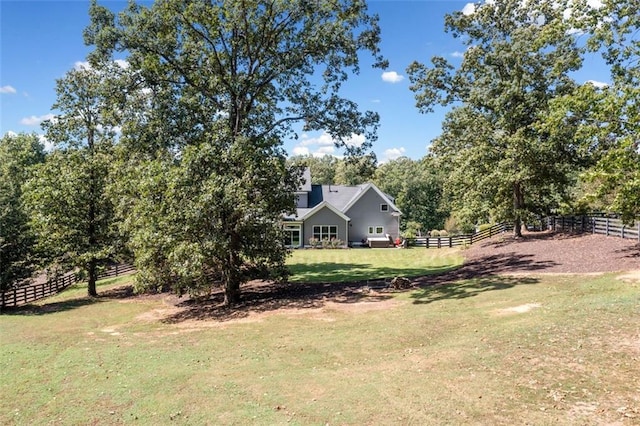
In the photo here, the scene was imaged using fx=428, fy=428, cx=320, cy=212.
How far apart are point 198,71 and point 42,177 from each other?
12.0 metres

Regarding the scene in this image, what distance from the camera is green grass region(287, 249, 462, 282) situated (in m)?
26.1

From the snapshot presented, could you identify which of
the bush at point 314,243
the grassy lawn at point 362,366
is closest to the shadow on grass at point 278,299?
the grassy lawn at point 362,366

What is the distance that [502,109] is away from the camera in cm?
2845

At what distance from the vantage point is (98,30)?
A: 20.1 m

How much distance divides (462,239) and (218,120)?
27.6 m

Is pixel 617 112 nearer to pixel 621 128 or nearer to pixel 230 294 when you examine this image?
pixel 621 128

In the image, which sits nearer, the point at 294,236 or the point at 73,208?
the point at 73,208

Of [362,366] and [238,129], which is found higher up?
[238,129]

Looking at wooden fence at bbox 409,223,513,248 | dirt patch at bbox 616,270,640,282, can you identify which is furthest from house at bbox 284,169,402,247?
dirt patch at bbox 616,270,640,282

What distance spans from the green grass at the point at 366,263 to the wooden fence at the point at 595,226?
765 cm

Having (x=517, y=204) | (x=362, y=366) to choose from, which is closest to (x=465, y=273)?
(x=517, y=204)

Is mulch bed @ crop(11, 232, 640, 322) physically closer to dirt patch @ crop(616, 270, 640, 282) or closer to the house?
dirt patch @ crop(616, 270, 640, 282)

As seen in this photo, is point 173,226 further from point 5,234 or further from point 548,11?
point 548,11

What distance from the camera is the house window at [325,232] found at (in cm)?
4279
